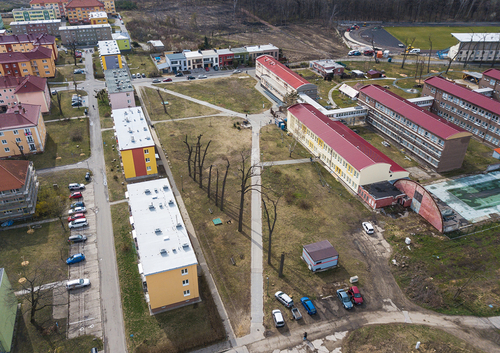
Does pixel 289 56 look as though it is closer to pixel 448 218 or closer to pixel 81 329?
pixel 448 218

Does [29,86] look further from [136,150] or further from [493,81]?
[493,81]

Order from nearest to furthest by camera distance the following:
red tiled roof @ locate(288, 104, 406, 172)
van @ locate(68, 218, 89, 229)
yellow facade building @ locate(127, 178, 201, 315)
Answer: yellow facade building @ locate(127, 178, 201, 315)
van @ locate(68, 218, 89, 229)
red tiled roof @ locate(288, 104, 406, 172)

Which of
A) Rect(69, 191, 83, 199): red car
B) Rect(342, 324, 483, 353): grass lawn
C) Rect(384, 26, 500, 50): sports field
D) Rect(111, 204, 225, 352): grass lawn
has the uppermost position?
Rect(384, 26, 500, 50): sports field

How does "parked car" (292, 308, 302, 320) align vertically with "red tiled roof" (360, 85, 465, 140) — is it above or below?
below

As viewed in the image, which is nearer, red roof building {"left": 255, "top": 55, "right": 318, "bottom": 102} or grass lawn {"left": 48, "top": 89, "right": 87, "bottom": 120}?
grass lawn {"left": 48, "top": 89, "right": 87, "bottom": 120}

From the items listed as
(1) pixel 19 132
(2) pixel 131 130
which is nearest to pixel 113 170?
(2) pixel 131 130

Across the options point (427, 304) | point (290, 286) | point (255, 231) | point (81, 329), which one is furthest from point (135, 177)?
point (427, 304)

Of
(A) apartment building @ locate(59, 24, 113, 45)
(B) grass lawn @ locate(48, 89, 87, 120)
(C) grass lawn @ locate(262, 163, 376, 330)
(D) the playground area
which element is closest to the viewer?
(C) grass lawn @ locate(262, 163, 376, 330)

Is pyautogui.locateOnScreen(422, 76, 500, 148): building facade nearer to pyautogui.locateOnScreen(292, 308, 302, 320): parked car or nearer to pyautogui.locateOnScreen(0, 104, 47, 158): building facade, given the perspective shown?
pyautogui.locateOnScreen(292, 308, 302, 320): parked car

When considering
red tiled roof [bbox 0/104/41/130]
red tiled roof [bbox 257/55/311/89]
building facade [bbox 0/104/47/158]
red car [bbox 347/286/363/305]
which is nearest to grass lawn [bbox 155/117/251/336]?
red car [bbox 347/286/363/305]
